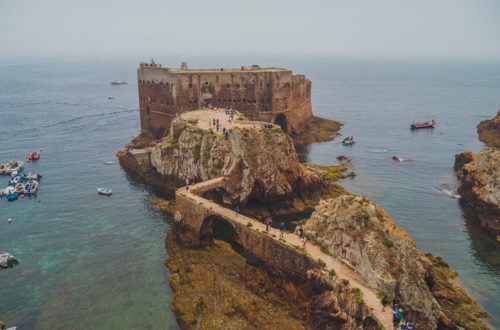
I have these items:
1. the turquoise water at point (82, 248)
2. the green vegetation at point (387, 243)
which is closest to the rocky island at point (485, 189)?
the green vegetation at point (387, 243)

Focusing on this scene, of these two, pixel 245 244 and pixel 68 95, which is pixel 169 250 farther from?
pixel 68 95

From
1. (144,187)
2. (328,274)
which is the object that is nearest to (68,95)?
(144,187)

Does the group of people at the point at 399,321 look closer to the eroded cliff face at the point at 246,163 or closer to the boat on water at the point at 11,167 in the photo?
the eroded cliff face at the point at 246,163

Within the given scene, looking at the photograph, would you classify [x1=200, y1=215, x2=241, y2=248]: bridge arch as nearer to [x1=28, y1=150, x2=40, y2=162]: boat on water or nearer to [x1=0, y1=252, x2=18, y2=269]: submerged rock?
[x1=0, y1=252, x2=18, y2=269]: submerged rock

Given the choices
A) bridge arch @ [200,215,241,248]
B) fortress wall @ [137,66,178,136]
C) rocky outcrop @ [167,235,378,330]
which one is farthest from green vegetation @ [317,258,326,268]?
fortress wall @ [137,66,178,136]

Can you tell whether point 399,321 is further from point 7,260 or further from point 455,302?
point 7,260
